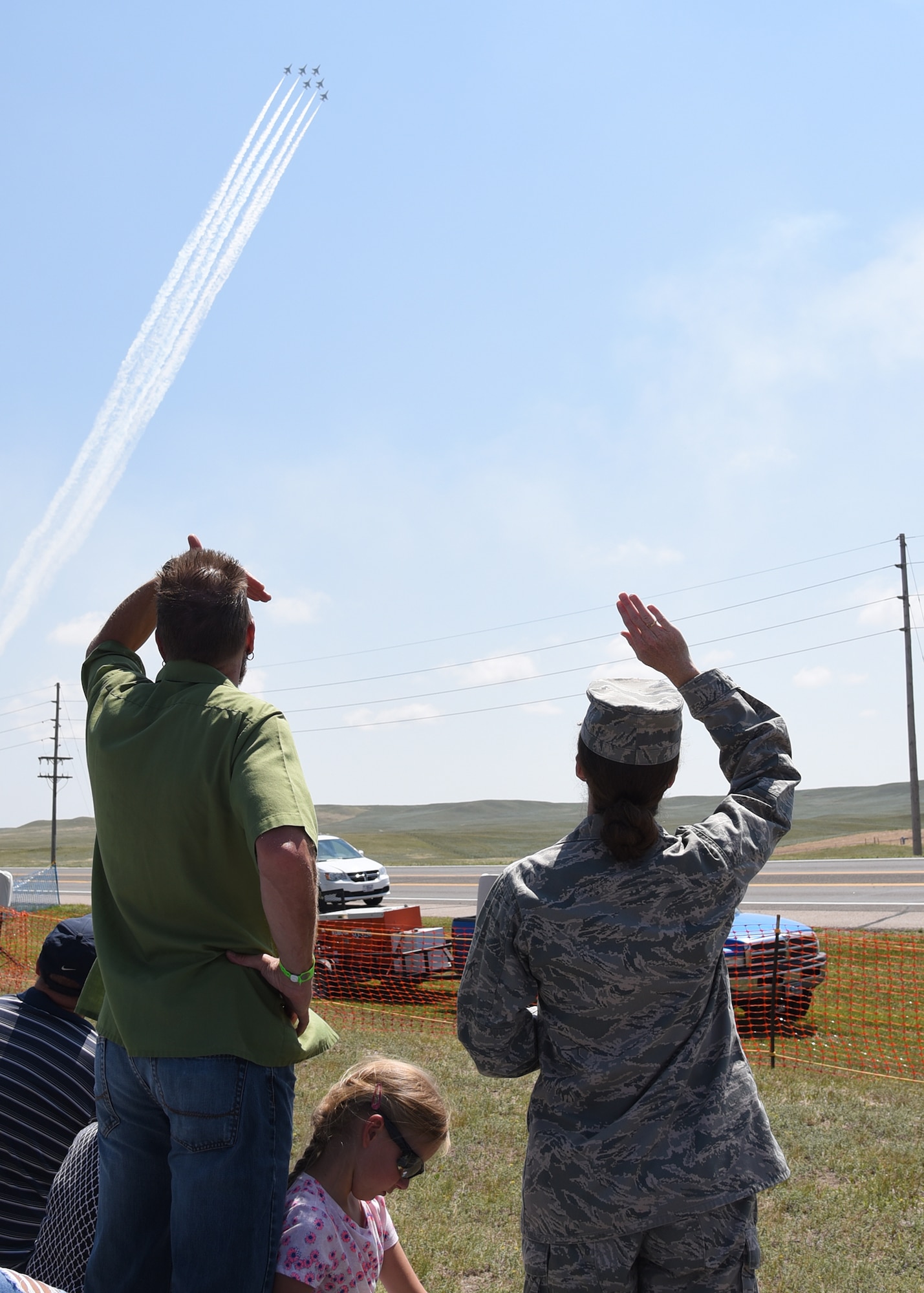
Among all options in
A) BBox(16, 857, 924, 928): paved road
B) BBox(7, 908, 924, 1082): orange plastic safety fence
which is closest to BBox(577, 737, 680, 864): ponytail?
BBox(7, 908, 924, 1082): orange plastic safety fence

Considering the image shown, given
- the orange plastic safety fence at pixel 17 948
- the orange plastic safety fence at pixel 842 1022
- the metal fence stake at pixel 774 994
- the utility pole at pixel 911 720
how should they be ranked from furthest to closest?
the utility pole at pixel 911 720
the orange plastic safety fence at pixel 17 948
the metal fence stake at pixel 774 994
the orange plastic safety fence at pixel 842 1022

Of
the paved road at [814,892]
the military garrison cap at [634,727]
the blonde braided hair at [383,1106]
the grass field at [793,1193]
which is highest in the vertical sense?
the military garrison cap at [634,727]

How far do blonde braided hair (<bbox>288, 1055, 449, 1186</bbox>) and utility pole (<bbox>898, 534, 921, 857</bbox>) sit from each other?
3581 cm

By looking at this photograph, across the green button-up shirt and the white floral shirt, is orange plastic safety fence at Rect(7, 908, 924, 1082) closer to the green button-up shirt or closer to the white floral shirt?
Answer: the white floral shirt

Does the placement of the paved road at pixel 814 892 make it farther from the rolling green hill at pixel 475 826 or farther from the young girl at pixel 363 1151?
the young girl at pixel 363 1151

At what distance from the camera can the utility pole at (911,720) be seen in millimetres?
36406

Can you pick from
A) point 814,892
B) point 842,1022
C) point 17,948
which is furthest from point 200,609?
point 814,892

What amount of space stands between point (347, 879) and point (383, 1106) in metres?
21.5

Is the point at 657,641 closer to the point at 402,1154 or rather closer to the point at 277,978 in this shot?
the point at 277,978

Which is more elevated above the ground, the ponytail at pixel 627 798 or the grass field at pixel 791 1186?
the ponytail at pixel 627 798

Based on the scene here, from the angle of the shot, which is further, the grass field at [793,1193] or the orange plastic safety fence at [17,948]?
the orange plastic safety fence at [17,948]

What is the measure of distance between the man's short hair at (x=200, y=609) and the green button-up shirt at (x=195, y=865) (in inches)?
4.2

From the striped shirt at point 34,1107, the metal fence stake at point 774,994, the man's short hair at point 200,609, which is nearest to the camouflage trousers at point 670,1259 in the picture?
the man's short hair at point 200,609

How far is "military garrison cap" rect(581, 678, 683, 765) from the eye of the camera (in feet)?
6.84
